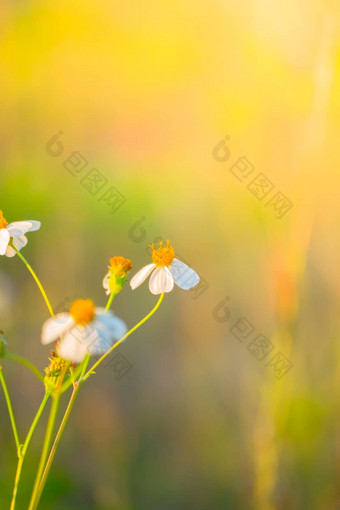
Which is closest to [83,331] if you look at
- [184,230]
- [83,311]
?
[83,311]

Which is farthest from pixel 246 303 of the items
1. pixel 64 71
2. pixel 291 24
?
pixel 64 71

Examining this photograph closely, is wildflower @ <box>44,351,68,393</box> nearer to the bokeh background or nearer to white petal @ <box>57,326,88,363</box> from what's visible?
white petal @ <box>57,326,88,363</box>

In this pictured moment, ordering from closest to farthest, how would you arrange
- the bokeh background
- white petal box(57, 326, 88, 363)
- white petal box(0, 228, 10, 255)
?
1. white petal box(57, 326, 88, 363)
2. white petal box(0, 228, 10, 255)
3. the bokeh background

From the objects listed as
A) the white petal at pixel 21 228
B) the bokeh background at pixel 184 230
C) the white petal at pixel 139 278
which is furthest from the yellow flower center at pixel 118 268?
the bokeh background at pixel 184 230

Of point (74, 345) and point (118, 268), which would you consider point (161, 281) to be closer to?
point (118, 268)

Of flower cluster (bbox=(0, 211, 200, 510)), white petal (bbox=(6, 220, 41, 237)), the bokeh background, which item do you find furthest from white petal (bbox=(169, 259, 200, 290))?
the bokeh background

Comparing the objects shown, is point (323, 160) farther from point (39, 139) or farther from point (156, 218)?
point (39, 139)

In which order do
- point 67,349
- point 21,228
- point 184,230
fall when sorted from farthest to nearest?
point 184,230 → point 21,228 → point 67,349
